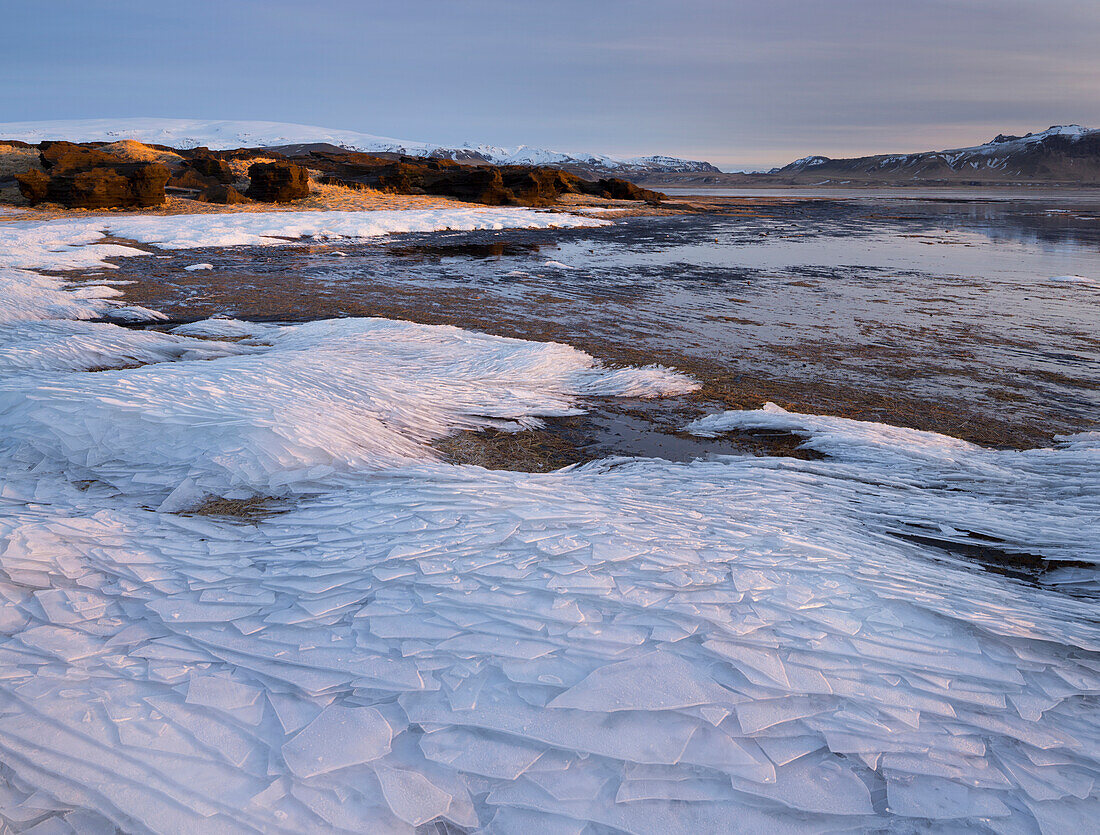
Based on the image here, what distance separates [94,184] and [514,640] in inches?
996

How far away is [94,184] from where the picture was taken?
68.0 feet

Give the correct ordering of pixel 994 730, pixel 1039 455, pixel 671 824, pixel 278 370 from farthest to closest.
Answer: pixel 278 370, pixel 1039 455, pixel 994 730, pixel 671 824

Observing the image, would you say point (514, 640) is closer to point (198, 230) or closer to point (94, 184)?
point (198, 230)

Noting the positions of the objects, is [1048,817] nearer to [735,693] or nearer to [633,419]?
[735,693]

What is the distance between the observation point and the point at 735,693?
5.55 feet

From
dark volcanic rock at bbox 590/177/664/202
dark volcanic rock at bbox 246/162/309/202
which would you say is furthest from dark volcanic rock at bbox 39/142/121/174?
dark volcanic rock at bbox 590/177/664/202

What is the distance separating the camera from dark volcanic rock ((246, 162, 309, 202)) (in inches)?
1006

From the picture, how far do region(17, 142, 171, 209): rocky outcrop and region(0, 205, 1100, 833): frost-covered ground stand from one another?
72.6ft

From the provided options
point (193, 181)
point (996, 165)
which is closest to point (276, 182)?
point (193, 181)

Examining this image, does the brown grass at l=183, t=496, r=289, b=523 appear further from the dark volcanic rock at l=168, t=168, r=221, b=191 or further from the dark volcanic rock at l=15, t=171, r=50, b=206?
the dark volcanic rock at l=168, t=168, r=221, b=191

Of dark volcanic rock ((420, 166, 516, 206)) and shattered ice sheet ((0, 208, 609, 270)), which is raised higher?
dark volcanic rock ((420, 166, 516, 206))

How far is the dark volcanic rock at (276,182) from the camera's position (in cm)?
2556

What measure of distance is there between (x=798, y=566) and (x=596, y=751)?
1163mm

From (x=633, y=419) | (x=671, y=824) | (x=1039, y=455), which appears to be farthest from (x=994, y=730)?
(x=633, y=419)
